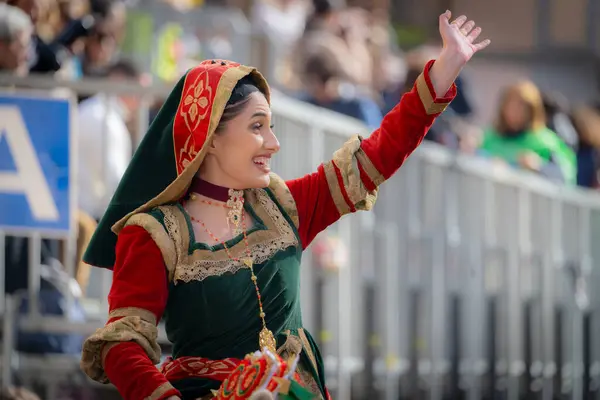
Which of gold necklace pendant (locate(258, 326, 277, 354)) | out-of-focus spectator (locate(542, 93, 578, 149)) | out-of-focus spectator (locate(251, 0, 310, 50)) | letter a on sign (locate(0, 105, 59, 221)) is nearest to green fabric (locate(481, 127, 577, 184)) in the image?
out-of-focus spectator (locate(542, 93, 578, 149))

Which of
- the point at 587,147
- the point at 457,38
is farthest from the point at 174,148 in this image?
the point at 587,147

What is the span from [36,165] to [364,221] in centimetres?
201

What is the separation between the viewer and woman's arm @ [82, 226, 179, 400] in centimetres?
442

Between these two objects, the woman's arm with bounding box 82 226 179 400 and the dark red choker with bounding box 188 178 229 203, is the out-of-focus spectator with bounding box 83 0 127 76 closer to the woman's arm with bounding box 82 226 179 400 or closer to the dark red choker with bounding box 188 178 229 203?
the dark red choker with bounding box 188 178 229 203

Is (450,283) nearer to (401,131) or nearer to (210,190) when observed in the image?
(401,131)

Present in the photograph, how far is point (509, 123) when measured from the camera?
10.5m

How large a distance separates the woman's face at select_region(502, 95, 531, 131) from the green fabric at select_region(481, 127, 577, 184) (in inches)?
2.9

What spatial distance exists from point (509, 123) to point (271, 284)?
6.11m

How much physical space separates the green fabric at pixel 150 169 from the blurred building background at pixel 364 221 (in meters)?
2.73

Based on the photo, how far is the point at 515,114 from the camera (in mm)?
10469

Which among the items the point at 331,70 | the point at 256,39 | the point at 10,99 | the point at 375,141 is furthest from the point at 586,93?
the point at 375,141

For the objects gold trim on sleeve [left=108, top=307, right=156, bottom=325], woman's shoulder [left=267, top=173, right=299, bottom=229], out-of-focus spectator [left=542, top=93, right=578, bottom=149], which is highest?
woman's shoulder [left=267, top=173, right=299, bottom=229]

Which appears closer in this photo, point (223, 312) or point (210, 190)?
point (223, 312)

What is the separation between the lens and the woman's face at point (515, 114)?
10445 mm
